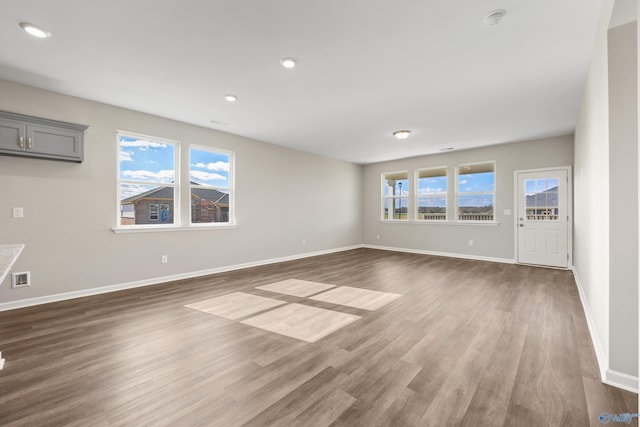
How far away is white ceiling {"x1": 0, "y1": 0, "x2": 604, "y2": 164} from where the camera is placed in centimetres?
225

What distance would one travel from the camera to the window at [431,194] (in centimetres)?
757

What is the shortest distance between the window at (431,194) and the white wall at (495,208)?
0.69 feet

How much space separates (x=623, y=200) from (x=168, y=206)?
5.51 meters

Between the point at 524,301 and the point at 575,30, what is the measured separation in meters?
3.04

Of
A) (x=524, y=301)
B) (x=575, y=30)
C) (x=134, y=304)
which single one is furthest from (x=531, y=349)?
(x=134, y=304)

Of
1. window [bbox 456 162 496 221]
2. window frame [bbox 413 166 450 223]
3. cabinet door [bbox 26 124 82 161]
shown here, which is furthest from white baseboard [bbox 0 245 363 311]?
window [bbox 456 162 496 221]

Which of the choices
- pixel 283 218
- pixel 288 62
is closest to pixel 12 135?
pixel 288 62

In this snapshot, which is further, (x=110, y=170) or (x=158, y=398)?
(x=110, y=170)

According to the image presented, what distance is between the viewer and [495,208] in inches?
263

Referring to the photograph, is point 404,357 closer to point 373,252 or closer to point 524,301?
point 524,301

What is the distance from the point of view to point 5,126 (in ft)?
10.6

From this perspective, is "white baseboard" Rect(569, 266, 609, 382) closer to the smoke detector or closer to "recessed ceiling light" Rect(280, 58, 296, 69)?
the smoke detector

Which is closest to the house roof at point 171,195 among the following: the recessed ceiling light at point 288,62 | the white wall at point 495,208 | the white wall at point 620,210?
the recessed ceiling light at point 288,62

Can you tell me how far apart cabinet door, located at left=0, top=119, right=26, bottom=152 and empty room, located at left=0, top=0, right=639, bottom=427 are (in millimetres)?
23
